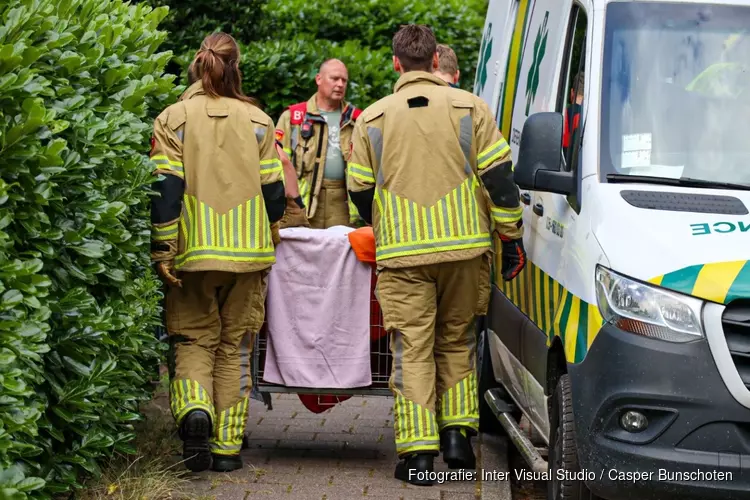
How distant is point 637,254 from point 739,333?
431mm

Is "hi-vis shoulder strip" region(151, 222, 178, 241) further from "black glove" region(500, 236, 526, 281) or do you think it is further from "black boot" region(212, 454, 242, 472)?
"black glove" region(500, 236, 526, 281)

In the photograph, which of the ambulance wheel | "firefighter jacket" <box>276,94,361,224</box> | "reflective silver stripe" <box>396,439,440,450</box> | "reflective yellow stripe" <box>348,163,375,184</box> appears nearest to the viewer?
"reflective silver stripe" <box>396,439,440,450</box>

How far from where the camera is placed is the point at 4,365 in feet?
12.2

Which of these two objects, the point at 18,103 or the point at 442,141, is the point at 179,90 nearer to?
the point at 442,141

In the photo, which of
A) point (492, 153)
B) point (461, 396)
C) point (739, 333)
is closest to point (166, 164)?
point (492, 153)

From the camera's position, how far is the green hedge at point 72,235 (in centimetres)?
390

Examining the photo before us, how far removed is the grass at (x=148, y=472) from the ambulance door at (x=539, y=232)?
1581 millimetres

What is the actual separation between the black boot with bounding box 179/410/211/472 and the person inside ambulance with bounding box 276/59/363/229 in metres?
2.87

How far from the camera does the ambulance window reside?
208 inches

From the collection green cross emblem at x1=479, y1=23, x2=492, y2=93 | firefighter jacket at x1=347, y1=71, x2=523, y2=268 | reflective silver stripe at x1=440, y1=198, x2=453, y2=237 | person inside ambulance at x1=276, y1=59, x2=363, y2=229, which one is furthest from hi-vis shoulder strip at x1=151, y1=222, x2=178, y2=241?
green cross emblem at x1=479, y1=23, x2=492, y2=93

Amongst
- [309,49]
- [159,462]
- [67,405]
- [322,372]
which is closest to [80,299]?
[67,405]

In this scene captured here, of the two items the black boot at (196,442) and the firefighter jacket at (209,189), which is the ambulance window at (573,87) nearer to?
the firefighter jacket at (209,189)

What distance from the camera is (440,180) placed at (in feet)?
19.6

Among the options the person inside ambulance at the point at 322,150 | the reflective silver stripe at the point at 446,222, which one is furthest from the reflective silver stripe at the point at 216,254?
the person inside ambulance at the point at 322,150
